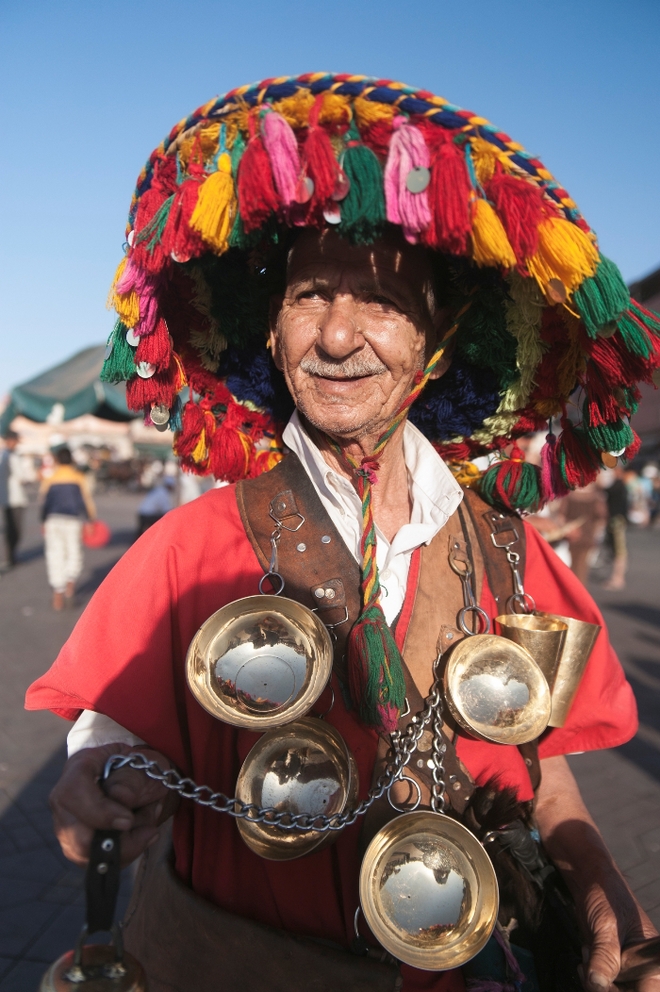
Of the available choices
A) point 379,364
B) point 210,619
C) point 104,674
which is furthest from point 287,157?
point 104,674

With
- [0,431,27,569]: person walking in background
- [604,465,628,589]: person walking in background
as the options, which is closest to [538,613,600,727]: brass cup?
[0,431,27,569]: person walking in background

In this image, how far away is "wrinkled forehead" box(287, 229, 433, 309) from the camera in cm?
162

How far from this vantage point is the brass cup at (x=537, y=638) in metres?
1.69

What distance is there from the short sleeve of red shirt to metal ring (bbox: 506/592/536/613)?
45 mm

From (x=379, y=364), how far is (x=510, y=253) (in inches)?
17.7

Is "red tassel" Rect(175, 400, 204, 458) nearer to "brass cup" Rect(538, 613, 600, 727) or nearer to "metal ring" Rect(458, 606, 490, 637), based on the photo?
"metal ring" Rect(458, 606, 490, 637)

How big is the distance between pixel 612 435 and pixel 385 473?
56 centimetres

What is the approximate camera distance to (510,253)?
1.27 metres

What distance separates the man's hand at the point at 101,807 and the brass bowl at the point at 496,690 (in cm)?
67

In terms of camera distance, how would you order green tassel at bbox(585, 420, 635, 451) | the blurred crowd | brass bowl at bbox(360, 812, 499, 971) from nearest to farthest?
brass bowl at bbox(360, 812, 499, 971)
green tassel at bbox(585, 420, 635, 451)
the blurred crowd

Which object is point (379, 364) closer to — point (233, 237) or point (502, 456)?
point (233, 237)

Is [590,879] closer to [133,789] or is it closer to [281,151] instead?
[133,789]

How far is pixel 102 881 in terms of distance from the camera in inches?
40.2

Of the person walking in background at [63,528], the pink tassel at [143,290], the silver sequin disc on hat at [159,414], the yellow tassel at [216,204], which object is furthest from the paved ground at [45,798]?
the yellow tassel at [216,204]
